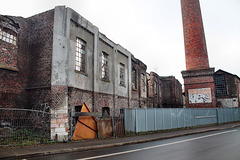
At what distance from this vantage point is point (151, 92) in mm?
26359

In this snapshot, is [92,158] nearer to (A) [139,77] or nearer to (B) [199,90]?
(A) [139,77]

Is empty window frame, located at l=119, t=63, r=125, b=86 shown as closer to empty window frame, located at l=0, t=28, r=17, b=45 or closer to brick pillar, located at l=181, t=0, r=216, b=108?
brick pillar, located at l=181, t=0, r=216, b=108

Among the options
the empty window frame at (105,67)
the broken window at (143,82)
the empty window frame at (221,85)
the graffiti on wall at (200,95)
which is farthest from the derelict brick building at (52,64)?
the empty window frame at (221,85)

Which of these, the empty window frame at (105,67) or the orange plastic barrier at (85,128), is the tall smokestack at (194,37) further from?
the orange plastic barrier at (85,128)

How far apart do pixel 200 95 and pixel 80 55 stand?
48.5 feet

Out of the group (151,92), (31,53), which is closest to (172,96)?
(151,92)

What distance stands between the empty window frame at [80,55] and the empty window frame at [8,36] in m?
3.67

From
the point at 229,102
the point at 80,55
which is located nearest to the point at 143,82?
the point at 80,55

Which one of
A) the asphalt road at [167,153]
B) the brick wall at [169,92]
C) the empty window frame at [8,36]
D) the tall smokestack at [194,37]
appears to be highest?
the tall smokestack at [194,37]

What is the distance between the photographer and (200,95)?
859 inches

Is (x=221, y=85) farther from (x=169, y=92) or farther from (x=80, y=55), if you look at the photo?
(x=80, y=55)

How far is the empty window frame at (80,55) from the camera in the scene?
12961 millimetres

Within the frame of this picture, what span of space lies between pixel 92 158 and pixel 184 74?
730 inches

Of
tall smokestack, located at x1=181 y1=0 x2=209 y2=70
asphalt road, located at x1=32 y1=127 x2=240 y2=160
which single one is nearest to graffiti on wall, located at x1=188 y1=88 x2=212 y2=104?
tall smokestack, located at x1=181 y1=0 x2=209 y2=70
